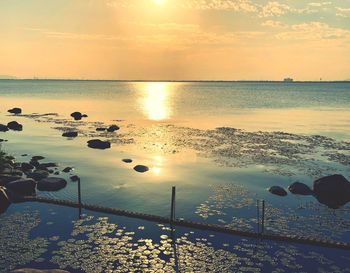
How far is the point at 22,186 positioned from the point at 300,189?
82.7 ft

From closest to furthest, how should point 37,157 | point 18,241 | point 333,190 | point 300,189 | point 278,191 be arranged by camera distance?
1. point 18,241
2. point 333,190
3. point 278,191
4. point 300,189
5. point 37,157

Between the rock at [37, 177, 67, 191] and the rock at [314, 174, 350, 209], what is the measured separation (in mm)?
23754

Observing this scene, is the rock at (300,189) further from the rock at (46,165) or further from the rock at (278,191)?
the rock at (46,165)

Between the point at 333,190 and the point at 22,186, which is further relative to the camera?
the point at 333,190

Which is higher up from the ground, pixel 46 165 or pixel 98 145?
pixel 98 145

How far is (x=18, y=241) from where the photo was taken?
23422 mm

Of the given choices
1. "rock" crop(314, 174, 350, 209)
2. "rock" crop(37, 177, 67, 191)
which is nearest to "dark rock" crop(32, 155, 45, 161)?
"rock" crop(37, 177, 67, 191)

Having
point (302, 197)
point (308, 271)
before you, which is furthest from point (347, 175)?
point (308, 271)

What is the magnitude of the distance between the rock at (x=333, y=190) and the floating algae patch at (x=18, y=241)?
2357 cm

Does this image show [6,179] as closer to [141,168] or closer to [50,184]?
[50,184]

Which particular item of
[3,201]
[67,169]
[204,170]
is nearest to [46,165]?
[67,169]

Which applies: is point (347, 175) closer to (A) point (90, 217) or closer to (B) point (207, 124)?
(A) point (90, 217)

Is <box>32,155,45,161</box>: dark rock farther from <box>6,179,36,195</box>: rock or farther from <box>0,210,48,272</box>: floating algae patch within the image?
<box>0,210,48,272</box>: floating algae patch

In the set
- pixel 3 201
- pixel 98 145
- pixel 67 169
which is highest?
pixel 98 145
